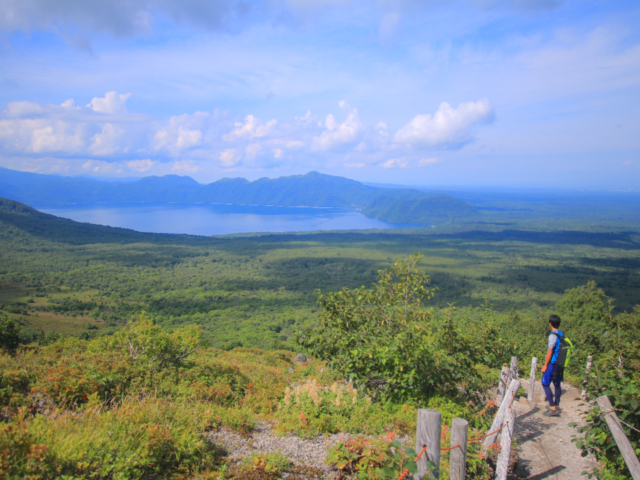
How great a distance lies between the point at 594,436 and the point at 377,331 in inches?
148

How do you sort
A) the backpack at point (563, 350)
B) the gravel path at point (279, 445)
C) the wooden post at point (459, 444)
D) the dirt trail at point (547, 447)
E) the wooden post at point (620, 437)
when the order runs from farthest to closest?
the backpack at point (563, 350), the dirt trail at point (547, 447), the gravel path at point (279, 445), the wooden post at point (620, 437), the wooden post at point (459, 444)

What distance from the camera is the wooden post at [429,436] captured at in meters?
2.65

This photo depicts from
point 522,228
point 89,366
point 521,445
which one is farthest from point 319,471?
point 522,228

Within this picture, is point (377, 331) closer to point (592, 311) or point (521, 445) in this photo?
point (521, 445)

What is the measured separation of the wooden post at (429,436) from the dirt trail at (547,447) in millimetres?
2650

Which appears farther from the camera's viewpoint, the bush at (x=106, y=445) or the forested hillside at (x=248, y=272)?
the forested hillside at (x=248, y=272)

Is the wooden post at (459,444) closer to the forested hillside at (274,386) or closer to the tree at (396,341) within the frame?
the forested hillside at (274,386)

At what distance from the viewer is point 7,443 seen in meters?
2.95

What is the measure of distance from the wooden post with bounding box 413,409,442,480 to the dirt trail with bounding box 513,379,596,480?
2650mm

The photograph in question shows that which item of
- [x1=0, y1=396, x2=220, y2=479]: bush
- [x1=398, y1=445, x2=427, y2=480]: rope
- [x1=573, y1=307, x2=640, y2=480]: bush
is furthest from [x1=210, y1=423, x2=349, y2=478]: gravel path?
[x1=573, y1=307, x2=640, y2=480]: bush

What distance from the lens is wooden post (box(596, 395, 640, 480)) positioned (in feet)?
10.7

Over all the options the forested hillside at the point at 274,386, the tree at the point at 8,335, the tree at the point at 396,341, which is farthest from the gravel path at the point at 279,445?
the tree at the point at 8,335

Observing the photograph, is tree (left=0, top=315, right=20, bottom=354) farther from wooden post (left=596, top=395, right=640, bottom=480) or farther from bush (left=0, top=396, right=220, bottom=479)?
wooden post (left=596, top=395, right=640, bottom=480)

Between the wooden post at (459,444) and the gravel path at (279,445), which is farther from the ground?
the wooden post at (459,444)
